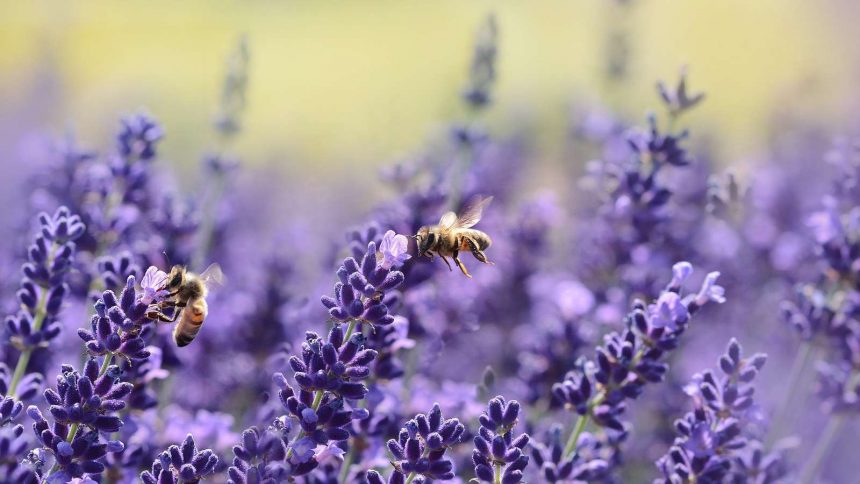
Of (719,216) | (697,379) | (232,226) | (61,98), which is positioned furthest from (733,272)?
(61,98)

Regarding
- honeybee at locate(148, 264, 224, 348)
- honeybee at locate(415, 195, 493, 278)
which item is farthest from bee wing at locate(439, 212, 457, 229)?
honeybee at locate(148, 264, 224, 348)

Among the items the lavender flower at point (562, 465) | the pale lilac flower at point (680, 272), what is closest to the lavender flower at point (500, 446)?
the lavender flower at point (562, 465)

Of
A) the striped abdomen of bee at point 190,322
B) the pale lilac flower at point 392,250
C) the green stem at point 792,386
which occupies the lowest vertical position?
the pale lilac flower at point 392,250

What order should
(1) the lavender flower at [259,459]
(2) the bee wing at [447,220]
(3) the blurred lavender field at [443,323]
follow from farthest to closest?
(2) the bee wing at [447,220] → (3) the blurred lavender field at [443,323] → (1) the lavender flower at [259,459]

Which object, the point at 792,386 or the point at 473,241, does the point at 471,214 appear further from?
the point at 792,386

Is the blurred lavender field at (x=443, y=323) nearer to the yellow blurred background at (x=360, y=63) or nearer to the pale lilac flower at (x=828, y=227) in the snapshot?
the pale lilac flower at (x=828, y=227)

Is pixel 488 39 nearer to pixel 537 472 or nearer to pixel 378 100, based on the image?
pixel 537 472
